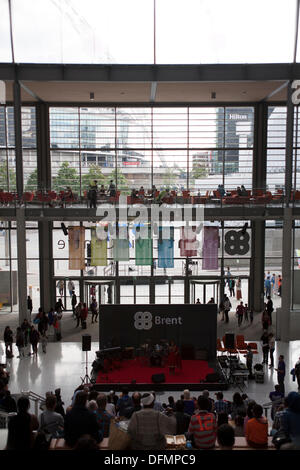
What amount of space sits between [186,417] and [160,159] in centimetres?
1851

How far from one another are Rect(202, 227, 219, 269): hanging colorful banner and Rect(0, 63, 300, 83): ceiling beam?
22.7 ft

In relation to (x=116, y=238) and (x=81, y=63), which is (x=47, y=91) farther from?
(x=116, y=238)

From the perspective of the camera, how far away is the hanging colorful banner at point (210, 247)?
2238 centimetres

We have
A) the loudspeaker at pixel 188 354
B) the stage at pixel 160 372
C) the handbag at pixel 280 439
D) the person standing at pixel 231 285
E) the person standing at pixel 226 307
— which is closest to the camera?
the handbag at pixel 280 439

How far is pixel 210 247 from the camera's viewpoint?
74.1 ft

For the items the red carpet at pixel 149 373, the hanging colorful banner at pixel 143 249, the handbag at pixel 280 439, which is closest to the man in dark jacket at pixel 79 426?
the handbag at pixel 280 439

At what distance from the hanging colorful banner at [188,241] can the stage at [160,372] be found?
244 inches

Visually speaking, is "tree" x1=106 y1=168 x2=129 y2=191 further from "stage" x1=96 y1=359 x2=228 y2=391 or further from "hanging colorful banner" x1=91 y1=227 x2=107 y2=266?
"stage" x1=96 y1=359 x2=228 y2=391

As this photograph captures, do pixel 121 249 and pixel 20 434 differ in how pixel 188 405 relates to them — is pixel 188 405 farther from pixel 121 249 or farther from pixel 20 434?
pixel 121 249

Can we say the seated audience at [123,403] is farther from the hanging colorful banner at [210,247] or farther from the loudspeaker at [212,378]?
the hanging colorful banner at [210,247]

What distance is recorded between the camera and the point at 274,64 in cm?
1991

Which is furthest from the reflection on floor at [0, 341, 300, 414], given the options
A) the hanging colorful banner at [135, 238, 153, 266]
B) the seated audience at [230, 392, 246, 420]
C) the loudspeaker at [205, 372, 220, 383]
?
the hanging colorful banner at [135, 238, 153, 266]

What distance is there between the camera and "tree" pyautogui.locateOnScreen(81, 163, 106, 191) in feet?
84.0
